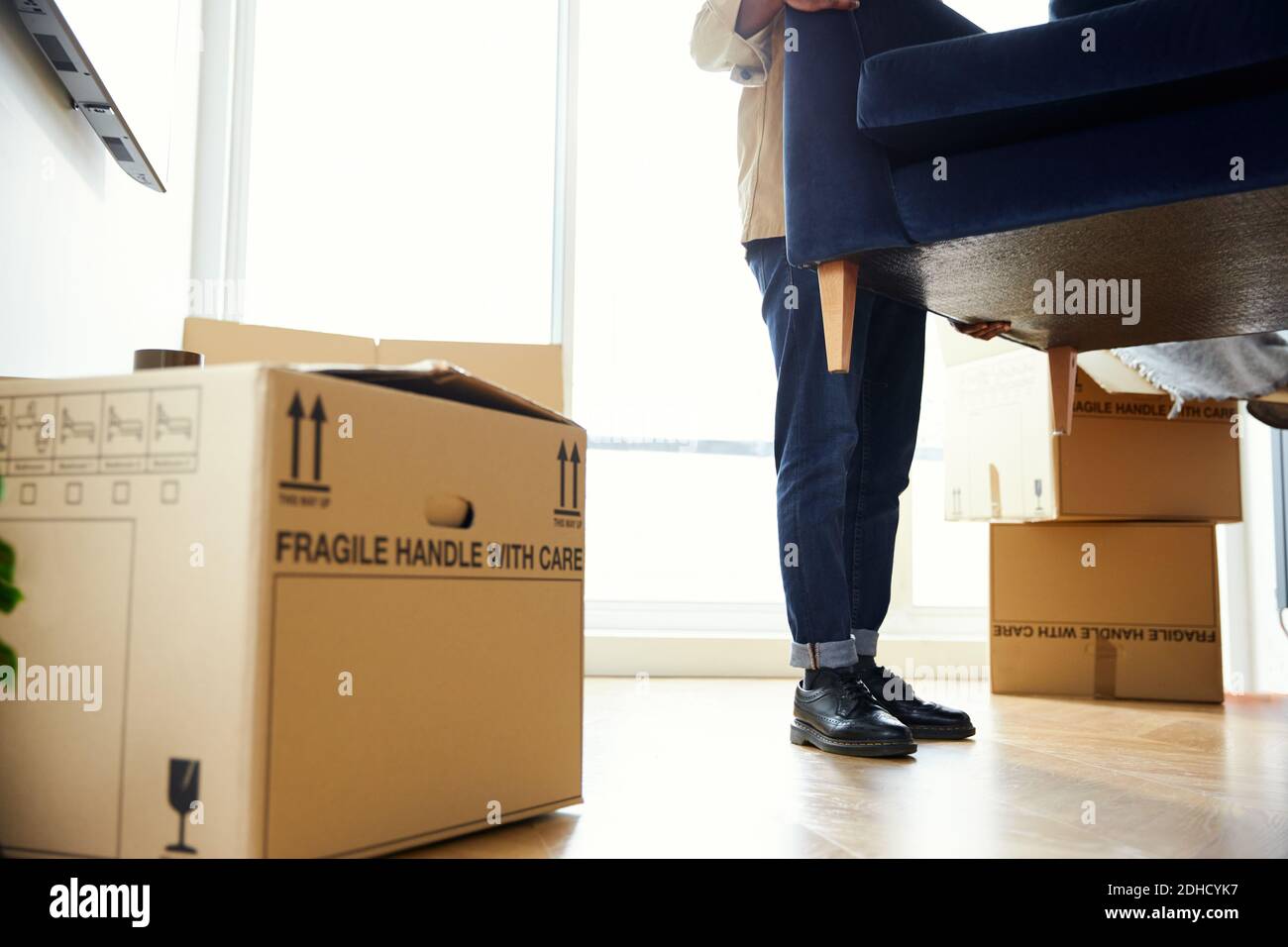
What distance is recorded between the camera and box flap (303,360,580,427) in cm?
67

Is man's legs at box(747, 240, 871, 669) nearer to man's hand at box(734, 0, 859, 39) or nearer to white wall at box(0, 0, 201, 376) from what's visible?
man's hand at box(734, 0, 859, 39)

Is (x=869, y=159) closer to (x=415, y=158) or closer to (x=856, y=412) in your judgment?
(x=856, y=412)

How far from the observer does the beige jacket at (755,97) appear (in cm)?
128

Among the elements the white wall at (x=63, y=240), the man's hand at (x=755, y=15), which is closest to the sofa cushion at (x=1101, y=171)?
the man's hand at (x=755, y=15)

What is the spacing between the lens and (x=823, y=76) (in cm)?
109

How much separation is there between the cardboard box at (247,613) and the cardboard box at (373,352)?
90cm

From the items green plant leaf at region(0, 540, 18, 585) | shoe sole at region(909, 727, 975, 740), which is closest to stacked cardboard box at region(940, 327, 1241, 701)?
shoe sole at region(909, 727, 975, 740)

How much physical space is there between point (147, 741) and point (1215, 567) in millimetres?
1987

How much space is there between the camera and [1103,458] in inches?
77.6

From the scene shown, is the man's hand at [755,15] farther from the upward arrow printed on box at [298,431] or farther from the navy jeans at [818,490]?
the upward arrow printed on box at [298,431]

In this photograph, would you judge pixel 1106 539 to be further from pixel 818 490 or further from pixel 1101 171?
pixel 1101 171

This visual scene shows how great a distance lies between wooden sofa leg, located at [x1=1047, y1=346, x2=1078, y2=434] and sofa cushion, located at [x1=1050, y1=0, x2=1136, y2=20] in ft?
1.61
